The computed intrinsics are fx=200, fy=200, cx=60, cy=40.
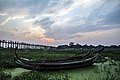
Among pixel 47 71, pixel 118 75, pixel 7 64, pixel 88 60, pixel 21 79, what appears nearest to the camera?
pixel 21 79

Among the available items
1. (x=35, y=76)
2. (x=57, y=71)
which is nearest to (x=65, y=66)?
(x=57, y=71)

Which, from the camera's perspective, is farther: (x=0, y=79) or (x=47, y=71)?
(x=47, y=71)

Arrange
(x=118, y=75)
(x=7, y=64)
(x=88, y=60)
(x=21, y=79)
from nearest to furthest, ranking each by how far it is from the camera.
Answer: (x=21, y=79)
(x=118, y=75)
(x=88, y=60)
(x=7, y=64)

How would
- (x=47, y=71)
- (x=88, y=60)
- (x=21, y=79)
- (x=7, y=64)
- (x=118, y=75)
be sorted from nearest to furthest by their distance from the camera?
(x=21, y=79)
(x=118, y=75)
(x=47, y=71)
(x=88, y=60)
(x=7, y=64)

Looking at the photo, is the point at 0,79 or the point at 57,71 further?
the point at 57,71

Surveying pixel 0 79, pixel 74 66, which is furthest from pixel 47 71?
pixel 0 79

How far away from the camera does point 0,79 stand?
661cm

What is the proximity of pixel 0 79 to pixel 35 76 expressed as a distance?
115 centimetres

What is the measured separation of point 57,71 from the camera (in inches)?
335

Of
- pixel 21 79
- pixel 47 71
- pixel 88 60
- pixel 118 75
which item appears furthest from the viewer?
pixel 88 60

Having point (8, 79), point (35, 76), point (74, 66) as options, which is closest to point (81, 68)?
point (74, 66)

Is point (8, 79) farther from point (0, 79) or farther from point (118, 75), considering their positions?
point (118, 75)

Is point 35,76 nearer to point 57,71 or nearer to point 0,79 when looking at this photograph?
point 0,79

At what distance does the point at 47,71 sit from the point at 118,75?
2.95 meters
